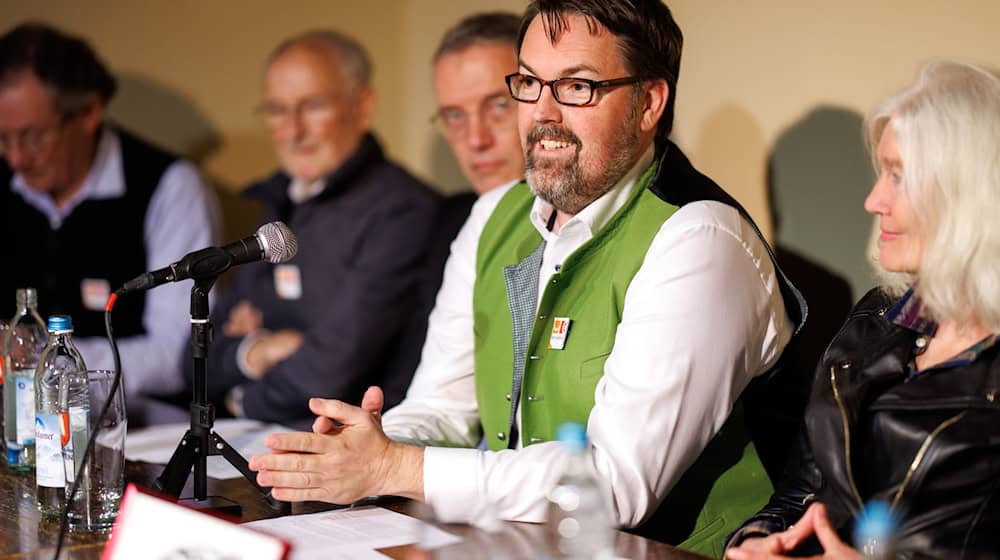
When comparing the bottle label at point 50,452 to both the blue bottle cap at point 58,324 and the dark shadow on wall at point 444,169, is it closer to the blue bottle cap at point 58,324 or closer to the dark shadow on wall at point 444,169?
the blue bottle cap at point 58,324

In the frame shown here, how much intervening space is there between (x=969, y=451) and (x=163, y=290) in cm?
287

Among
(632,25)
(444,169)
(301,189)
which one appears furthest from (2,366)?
(444,169)

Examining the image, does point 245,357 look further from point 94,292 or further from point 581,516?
point 581,516

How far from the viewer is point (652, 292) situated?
194cm

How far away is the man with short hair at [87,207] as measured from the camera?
3756 millimetres

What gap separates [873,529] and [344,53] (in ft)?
8.92

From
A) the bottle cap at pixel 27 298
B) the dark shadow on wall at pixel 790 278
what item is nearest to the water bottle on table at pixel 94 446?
the bottle cap at pixel 27 298

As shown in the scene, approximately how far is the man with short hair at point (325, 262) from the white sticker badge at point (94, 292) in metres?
0.39

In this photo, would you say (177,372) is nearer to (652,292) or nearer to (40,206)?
(40,206)

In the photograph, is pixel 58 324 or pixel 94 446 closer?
pixel 94 446

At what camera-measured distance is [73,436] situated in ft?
6.08

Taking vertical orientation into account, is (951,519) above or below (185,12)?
below

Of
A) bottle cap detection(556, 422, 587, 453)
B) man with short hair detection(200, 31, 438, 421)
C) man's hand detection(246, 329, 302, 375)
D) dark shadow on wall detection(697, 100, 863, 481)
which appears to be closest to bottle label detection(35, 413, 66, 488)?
bottle cap detection(556, 422, 587, 453)

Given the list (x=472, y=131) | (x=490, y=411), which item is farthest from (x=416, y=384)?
(x=472, y=131)
